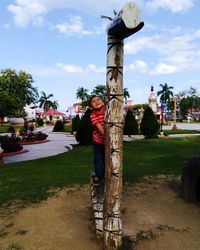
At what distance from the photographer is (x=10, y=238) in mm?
4840

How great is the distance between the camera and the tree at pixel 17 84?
57.3 metres

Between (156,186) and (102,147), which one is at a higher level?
(102,147)

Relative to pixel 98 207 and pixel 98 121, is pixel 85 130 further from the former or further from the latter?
pixel 98 121

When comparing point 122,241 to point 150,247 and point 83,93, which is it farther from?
point 83,93

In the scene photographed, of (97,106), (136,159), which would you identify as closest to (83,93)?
(136,159)

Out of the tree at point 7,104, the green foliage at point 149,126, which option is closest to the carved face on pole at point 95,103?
the green foliage at point 149,126

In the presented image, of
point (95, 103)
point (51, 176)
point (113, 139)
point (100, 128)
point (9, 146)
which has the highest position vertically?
point (95, 103)

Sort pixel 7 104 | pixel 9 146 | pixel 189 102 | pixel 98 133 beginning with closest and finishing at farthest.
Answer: pixel 98 133, pixel 9 146, pixel 7 104, pixel 189 102

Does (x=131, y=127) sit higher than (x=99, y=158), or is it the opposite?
(x=99, y=158)

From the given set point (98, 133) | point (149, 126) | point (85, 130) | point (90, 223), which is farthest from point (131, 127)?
point (98, 133)

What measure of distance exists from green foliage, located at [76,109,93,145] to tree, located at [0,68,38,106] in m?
39.9

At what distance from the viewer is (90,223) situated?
529 cm

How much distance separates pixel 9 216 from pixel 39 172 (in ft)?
12.9

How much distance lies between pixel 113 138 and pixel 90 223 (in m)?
1.74
